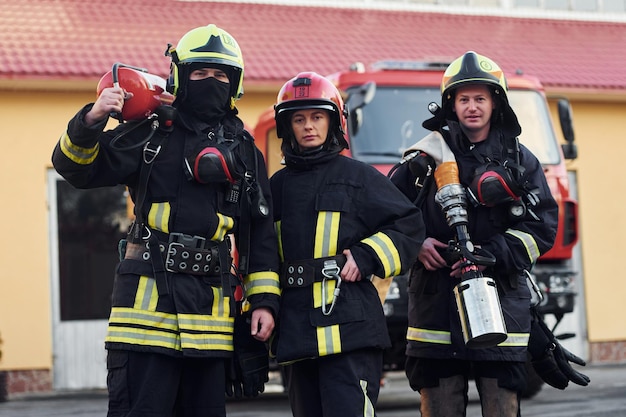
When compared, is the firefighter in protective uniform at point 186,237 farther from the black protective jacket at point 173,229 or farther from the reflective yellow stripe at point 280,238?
the reflective yellow stripe at point 280,238

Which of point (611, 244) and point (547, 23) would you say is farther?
point (547, 23)

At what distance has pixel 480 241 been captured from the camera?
5.70m

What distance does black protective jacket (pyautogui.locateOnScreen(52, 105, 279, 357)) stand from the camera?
4980mm

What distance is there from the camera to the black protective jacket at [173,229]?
4.98 metres

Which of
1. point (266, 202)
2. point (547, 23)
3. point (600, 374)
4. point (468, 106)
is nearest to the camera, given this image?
point (266, 202)

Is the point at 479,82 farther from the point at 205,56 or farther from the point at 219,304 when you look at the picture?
the point at 219,304

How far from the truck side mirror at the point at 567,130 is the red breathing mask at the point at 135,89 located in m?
6.72

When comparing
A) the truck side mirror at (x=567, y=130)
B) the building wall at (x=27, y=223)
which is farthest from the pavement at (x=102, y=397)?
the truck side mirror at (x=567, y=130)

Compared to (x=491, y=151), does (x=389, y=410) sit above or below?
below

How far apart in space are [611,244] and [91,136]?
13345 mm

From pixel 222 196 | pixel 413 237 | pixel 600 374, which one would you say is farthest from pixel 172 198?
pixel 600 374

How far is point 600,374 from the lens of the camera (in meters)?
14.5

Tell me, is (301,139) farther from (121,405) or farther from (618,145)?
(618,145)

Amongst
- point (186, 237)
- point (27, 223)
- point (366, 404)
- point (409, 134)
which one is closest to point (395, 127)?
point (409, 134)
